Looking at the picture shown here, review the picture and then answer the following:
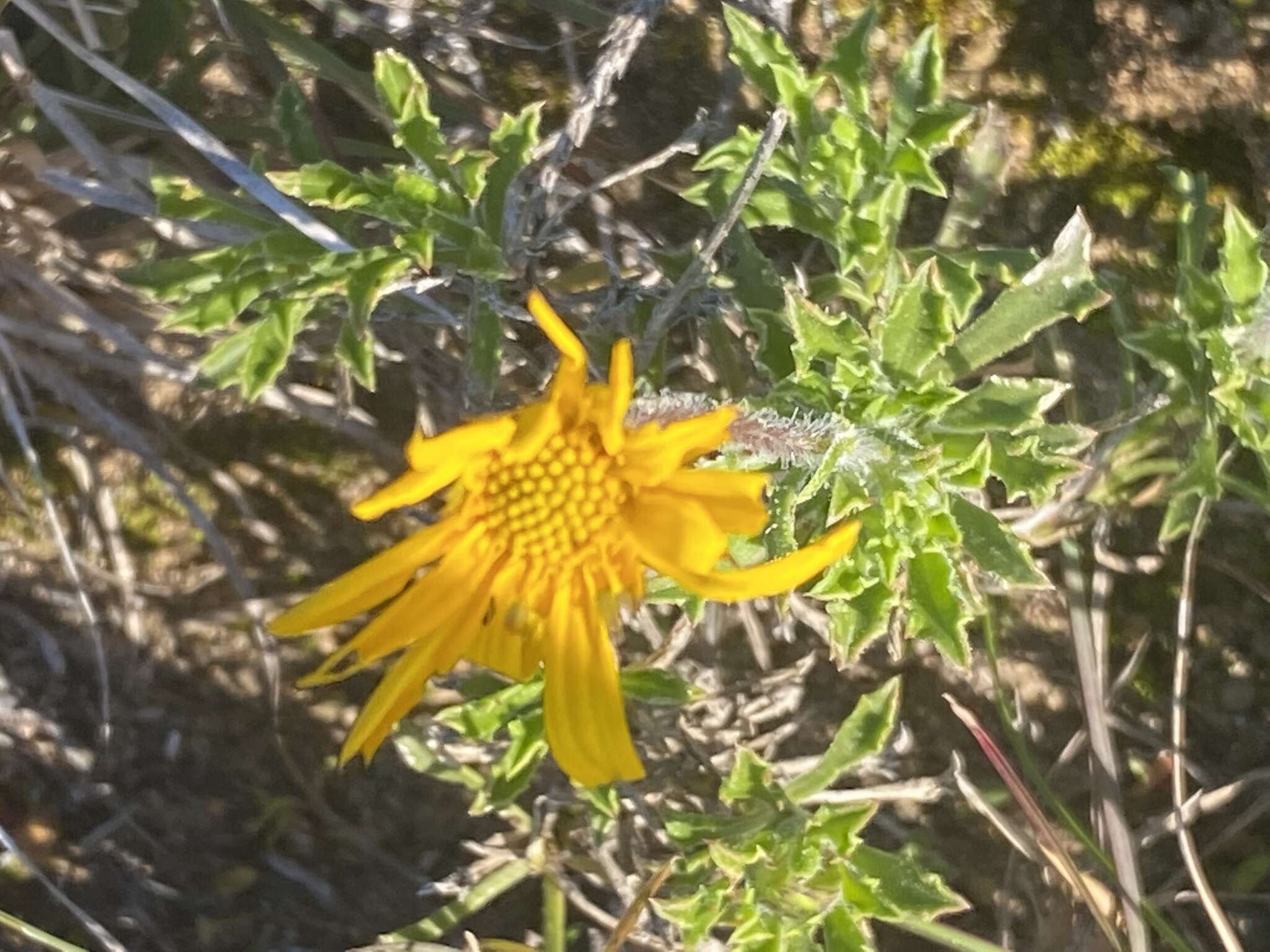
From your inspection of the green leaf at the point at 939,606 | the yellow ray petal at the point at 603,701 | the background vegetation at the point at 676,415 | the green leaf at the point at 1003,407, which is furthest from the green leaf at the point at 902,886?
the green leaf at the point at 1003,407

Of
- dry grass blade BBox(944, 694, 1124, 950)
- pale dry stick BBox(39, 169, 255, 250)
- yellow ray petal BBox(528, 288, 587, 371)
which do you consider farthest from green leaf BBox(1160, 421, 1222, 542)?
pale dry stick BBox(39, 169, 255, 250)

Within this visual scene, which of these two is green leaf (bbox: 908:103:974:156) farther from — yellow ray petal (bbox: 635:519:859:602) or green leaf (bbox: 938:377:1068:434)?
yellow ray petal (bbox: 635:519:859:602)

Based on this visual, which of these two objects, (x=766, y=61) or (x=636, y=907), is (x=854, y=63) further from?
(x=636, y=907)

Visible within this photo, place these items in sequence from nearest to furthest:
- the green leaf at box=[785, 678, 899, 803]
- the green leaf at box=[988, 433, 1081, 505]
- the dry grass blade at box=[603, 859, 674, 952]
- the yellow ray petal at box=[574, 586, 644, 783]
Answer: the yellow ray petal at box=[574, 586, 644, 783], the green leaf at box=[988, 433, 1081, 505], the green leaf at box=[785, 678, 899, 803], the dry grass blade at box=[603, 859, 674, 952]

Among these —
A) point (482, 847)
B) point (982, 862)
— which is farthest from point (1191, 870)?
point (482, 847)

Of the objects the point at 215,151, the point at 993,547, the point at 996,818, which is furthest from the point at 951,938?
the point at 215,151

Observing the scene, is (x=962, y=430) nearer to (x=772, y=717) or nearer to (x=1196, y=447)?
(x=1196, y=447)
